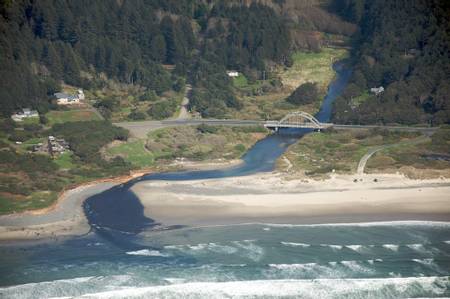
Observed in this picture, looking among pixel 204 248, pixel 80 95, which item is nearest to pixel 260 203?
pixel 204 248

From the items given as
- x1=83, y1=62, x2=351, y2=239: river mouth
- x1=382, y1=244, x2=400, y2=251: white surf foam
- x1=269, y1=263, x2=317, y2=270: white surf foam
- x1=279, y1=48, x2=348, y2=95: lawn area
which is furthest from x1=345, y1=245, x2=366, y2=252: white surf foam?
x1=279, y1=48, x2=348, y2=95: lawn area

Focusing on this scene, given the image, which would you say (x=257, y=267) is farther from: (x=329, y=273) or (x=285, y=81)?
(x=285, y=81)

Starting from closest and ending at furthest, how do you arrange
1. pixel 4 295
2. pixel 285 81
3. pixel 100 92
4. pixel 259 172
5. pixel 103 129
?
pixel 4 295 < pixel 259 172 < pixel 103 129 < pixel 100 92 < pixel 285 81

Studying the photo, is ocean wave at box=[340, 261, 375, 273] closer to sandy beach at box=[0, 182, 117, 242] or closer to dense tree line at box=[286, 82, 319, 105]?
sandy beach at box=[0, 182, 117, 242]

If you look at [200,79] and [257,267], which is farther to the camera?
[200,79]

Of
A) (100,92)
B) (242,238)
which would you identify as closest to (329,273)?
(242,238)

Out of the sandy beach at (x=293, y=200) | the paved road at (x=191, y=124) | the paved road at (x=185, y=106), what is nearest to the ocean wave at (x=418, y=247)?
the sandy beach at (x=293, y=200)
